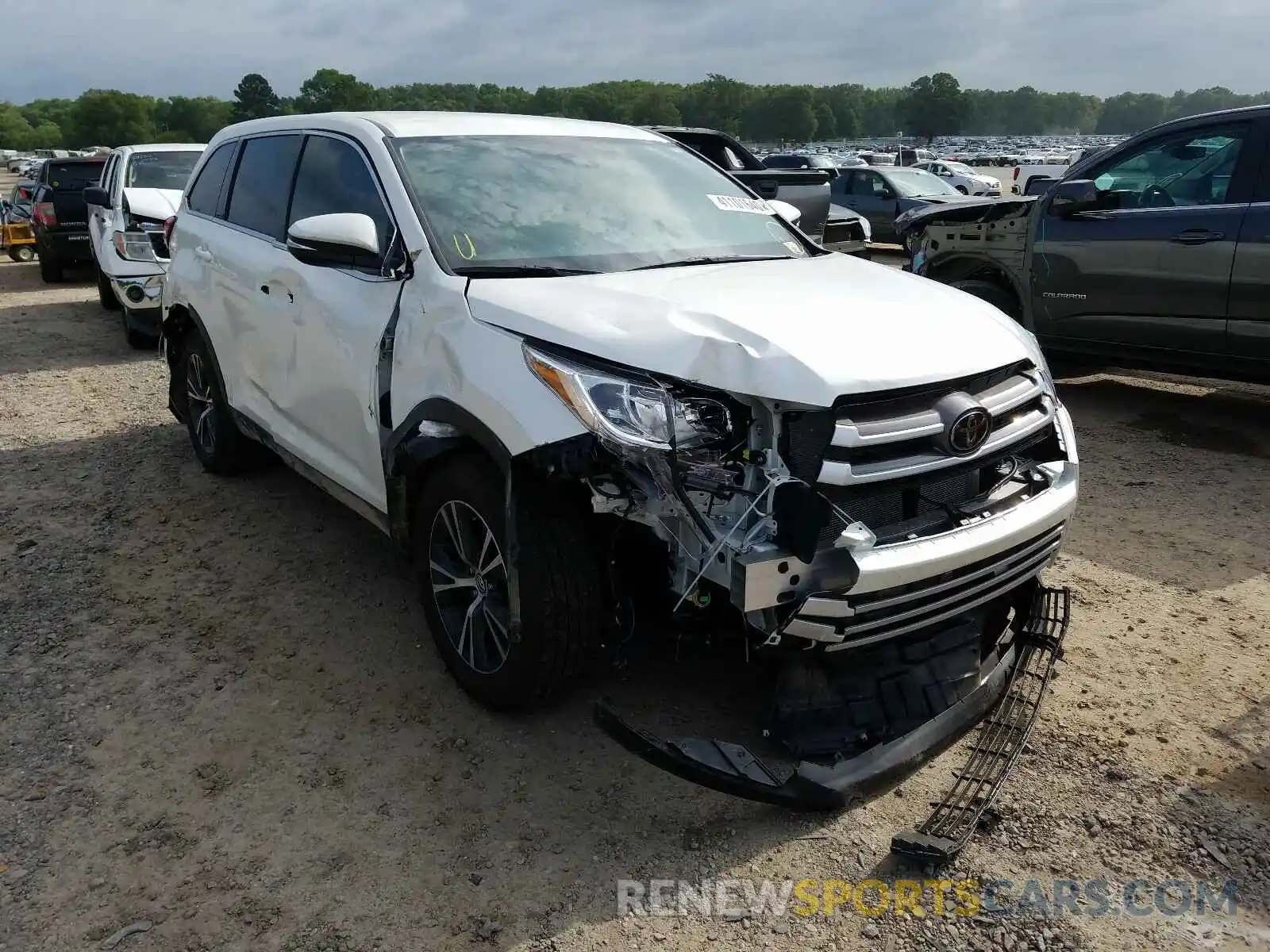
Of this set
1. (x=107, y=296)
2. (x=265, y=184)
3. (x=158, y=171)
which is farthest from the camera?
(x=107, y=296)

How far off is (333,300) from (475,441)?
118 centimetres

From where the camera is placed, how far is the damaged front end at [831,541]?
8.27ft

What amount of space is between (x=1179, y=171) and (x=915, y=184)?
1251 centimetres

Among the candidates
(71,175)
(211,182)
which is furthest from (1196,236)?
(71,175)

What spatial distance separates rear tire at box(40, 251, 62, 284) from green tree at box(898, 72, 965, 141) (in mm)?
129890

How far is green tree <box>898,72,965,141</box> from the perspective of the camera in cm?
13088

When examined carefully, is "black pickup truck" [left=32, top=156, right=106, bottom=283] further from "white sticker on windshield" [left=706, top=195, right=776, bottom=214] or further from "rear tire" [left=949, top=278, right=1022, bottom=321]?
"white sticker on windshield" [left=706, top=195, right=776, bottom=214]

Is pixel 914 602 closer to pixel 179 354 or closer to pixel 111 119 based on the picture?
pixel 179 354

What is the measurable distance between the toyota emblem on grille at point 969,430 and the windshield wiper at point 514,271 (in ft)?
4.30

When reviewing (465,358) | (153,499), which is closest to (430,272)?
(465,358)

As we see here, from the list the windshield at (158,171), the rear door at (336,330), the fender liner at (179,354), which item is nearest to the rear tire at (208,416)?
the fender liner at (179,354)

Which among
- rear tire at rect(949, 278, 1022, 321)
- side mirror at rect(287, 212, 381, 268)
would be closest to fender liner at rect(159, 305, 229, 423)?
side mirror at rect(287, 212, 381, 268)

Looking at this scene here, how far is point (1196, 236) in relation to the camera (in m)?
6.03

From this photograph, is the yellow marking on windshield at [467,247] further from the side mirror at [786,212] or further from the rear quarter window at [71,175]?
the rear quarter window at [71,175]
